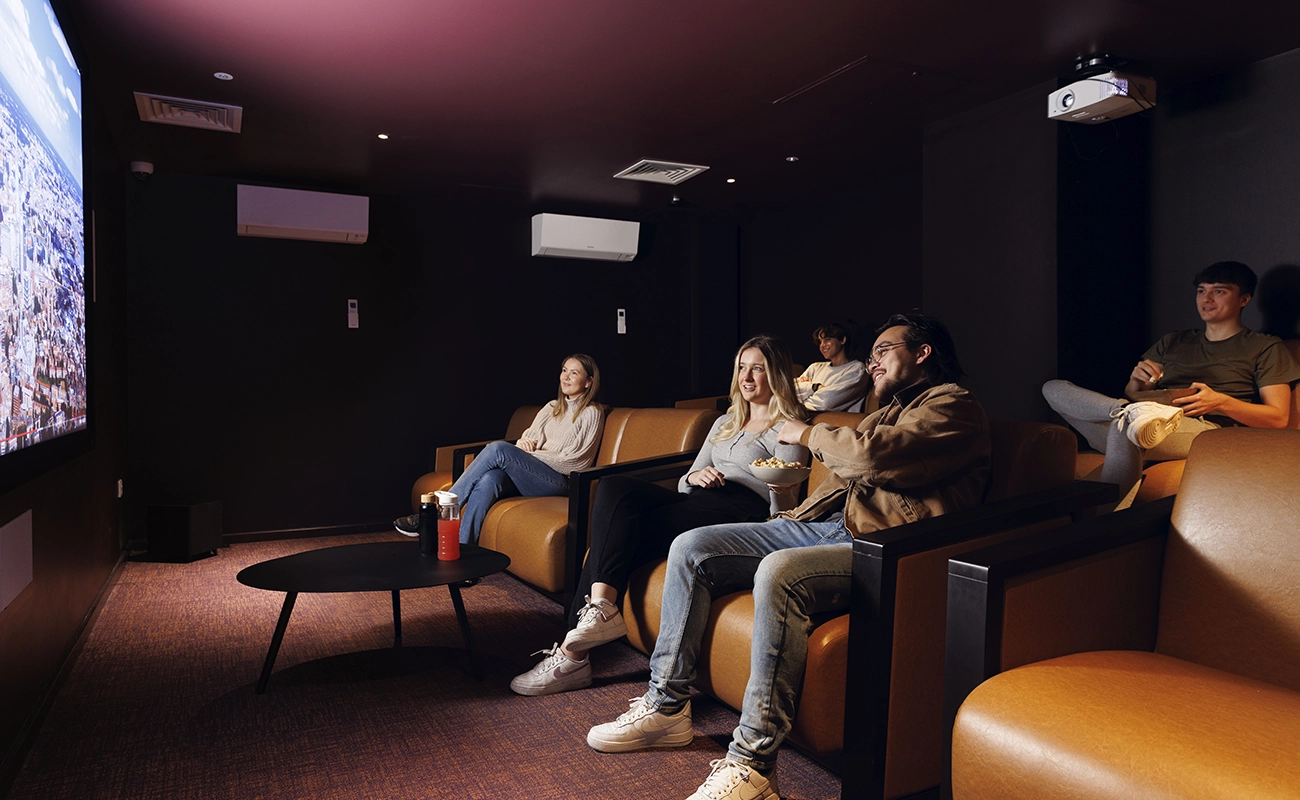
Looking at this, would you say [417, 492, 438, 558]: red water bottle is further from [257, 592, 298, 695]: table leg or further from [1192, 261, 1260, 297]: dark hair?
[1192, 261, 1260, 297]: dark hair

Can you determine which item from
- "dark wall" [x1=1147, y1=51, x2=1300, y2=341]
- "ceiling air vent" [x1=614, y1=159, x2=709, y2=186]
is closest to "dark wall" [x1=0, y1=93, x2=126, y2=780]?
"ceiling air vent" [x1=614, y1=159, x2=709, y2=186]

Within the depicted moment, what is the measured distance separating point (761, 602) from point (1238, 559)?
3.14 feet

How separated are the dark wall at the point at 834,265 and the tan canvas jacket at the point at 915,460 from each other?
3.30 m

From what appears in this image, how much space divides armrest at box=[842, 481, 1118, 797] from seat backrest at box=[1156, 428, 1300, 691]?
1.29 feet

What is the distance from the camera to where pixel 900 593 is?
185 cm

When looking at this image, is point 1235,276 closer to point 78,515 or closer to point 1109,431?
point 1109,431

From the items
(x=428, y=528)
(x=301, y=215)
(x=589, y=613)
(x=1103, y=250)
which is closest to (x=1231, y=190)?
(x=1103, y=250)

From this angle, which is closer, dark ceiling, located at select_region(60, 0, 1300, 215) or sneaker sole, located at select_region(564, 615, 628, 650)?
sneaker sole, located at select_region(564, 615, 628, 650)

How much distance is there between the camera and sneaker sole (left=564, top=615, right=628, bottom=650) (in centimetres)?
261

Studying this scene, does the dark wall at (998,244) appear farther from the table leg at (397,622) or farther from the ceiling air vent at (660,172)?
the table leg at (397,622)

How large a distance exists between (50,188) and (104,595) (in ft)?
8.06

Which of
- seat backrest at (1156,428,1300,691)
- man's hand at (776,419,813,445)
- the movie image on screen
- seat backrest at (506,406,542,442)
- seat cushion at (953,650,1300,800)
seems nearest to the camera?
seat cushion at (953,650,1300,800)

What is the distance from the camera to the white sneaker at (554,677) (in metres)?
2.64

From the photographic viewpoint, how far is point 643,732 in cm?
221
